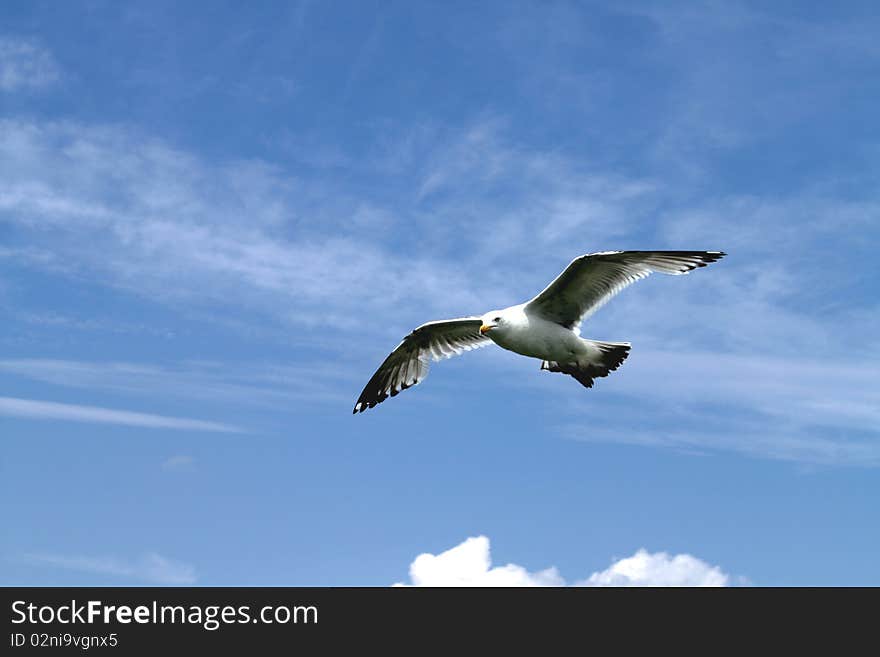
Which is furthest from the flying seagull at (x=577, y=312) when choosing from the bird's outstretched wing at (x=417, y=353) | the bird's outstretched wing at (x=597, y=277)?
the bird's outstretched wing at (x=417, y=353)

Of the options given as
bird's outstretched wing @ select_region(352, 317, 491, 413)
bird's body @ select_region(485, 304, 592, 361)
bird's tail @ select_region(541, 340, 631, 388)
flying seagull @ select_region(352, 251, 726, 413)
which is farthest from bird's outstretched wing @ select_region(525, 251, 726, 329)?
bird's outstretched wing @ select_region(352, 317, 491, 413)

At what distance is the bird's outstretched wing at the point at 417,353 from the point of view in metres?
16.3

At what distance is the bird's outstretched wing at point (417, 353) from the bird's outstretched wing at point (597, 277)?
2.27 metres

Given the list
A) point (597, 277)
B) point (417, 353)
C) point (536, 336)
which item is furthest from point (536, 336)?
point (417, 353)

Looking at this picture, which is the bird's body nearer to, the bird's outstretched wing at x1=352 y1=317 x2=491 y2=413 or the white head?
the white head

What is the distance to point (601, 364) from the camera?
14414 millimetres

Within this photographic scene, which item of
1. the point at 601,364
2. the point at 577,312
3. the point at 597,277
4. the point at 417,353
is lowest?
the point at 601,364

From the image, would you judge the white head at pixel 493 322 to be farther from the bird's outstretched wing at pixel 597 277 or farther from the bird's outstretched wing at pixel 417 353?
the bird's outstretched wing at pixel 417 353

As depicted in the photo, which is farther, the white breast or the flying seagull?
the white breast

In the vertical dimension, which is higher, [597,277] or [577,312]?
[597,277]

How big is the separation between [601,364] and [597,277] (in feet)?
5.59

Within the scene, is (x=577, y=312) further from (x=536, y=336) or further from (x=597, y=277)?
(x=536, y=336)

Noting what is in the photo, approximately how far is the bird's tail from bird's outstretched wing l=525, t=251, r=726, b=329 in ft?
2.37

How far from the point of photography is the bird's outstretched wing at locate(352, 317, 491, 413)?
1634 cm
